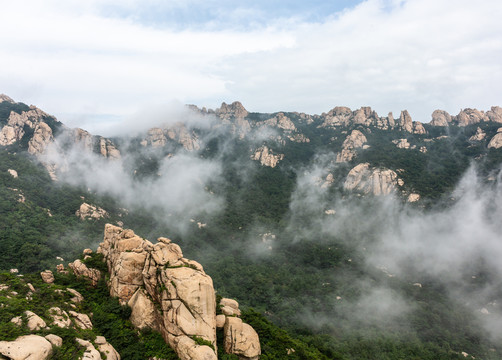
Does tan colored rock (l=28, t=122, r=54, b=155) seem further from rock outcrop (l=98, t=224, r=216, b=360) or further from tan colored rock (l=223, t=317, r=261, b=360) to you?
tan colored rock (l=223, t=317, r=261, b=360)

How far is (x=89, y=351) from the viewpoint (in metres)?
24.8

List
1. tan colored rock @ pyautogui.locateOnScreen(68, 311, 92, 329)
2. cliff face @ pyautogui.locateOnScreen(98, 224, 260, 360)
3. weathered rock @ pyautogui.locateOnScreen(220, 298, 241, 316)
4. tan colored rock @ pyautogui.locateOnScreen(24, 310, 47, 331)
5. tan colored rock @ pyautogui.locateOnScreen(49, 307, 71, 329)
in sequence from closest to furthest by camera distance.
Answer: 1. tan colored rock @ pyautogui.locateOnScreen(24, 310, 47, 331)
2. tan colored rock @ pyautogui.locateOnScreen(49, 307, 71, 329)
3. cliff face @ pyautogui.locateOnScreen(98, 224, 260, 360)
4. tan colored rock @ pyautogui.locateOnScreen(68, 311, 92, 329)
5. weathered rock @ pyautogui.locateOnScreen(220, 298, 241, 316)

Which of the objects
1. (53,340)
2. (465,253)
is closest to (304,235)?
(465,253)

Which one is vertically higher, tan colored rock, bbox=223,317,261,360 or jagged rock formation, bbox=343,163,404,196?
jagged rock formation, bbox=343,163,404,196

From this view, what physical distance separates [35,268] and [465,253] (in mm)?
186916

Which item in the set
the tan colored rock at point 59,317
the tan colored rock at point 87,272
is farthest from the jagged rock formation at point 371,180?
Result: the tan colored rock at point 59,317

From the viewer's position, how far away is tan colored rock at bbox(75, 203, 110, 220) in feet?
433

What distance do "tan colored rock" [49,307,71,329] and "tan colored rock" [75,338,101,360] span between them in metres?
3.27

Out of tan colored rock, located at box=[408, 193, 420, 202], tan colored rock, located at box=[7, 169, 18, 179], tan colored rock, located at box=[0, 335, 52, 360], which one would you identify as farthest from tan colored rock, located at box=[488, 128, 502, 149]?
tan colored rock, located at box=[7, 169, 18, 179]

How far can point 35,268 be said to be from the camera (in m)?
82.5

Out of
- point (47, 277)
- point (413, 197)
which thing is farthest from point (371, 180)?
point (47, 277)

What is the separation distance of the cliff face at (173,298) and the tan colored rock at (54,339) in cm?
968

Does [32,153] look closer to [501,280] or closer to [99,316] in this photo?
[99,316]

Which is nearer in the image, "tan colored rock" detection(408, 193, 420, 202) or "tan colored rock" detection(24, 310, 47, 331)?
"tan colored rock" detection(24, 310, 47, 331)
